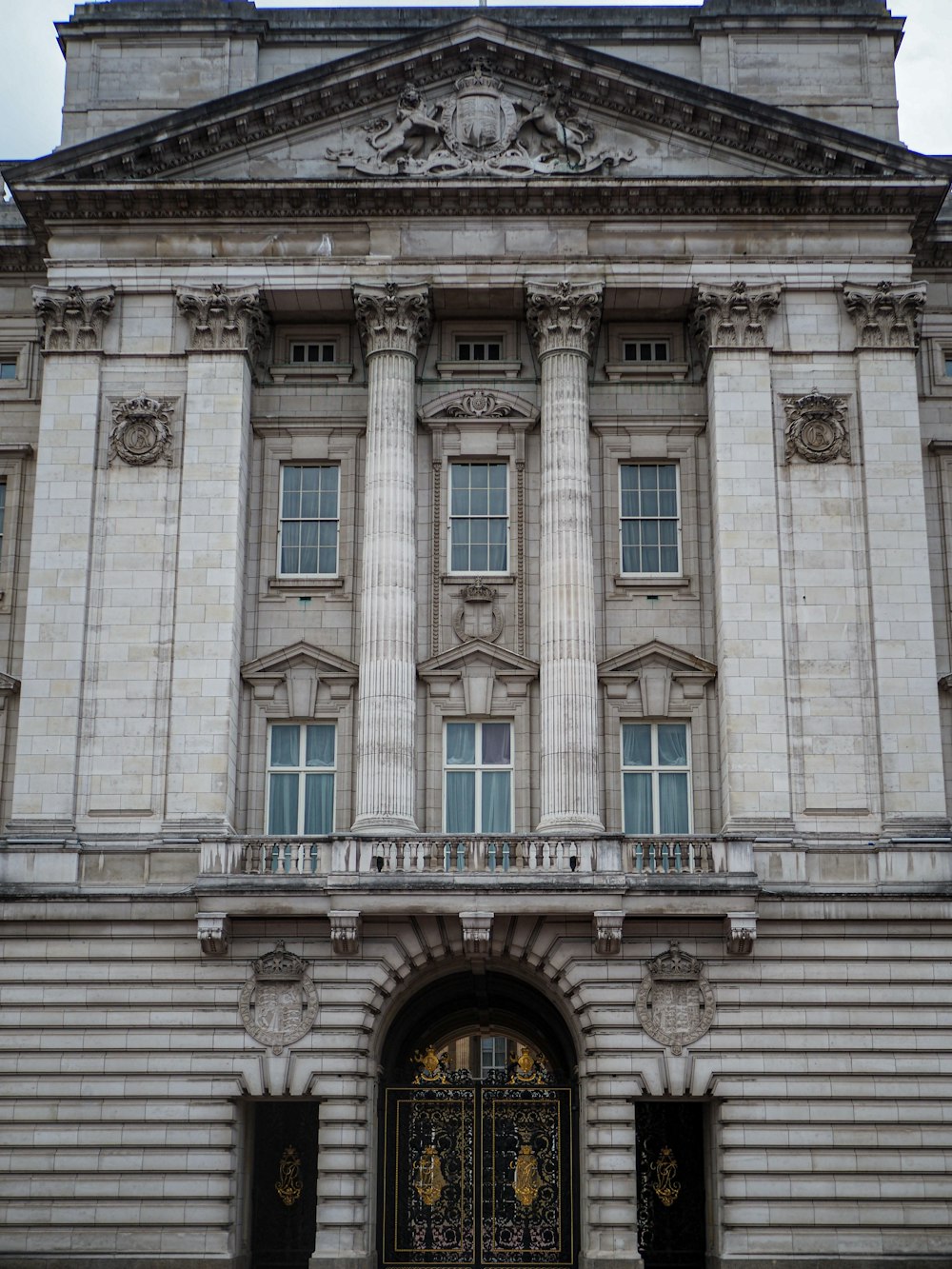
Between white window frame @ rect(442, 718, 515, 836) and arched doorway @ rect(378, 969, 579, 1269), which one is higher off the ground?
white window frame @ rect(442, 718, 515, 836)

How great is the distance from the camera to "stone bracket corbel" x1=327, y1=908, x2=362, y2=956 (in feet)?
110

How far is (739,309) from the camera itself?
37844 millimetres

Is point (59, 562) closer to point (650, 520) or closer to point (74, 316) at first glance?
point (74, 316)

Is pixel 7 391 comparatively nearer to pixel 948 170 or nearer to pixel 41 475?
pixel 41 475

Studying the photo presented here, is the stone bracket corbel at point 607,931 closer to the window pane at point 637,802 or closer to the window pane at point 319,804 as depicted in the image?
the window pane at point 637,802

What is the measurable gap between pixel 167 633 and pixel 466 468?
23.6ft

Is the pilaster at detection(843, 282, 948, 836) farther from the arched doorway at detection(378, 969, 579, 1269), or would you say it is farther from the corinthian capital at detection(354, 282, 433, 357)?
the corinthian capital at detection(354, 282, 433, 357)

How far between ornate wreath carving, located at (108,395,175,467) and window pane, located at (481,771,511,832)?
9.19 metres

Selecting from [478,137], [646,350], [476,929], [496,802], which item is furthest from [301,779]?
[478,137]

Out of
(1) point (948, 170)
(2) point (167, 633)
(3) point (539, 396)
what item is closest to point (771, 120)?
(1) point (948, 170)

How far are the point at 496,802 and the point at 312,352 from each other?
10611mm

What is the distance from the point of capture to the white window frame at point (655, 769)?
36.4m

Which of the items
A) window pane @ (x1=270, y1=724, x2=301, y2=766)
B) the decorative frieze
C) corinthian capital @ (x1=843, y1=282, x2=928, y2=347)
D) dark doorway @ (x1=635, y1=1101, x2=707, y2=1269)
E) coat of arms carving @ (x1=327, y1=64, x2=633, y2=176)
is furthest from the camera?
coat of arms carving @ (x1=327, y1=64, x2=633, y2=176)

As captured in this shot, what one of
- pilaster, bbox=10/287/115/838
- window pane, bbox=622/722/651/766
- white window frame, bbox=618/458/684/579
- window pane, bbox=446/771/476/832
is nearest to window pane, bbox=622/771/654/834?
window pane, bbox=622/722/651/766
